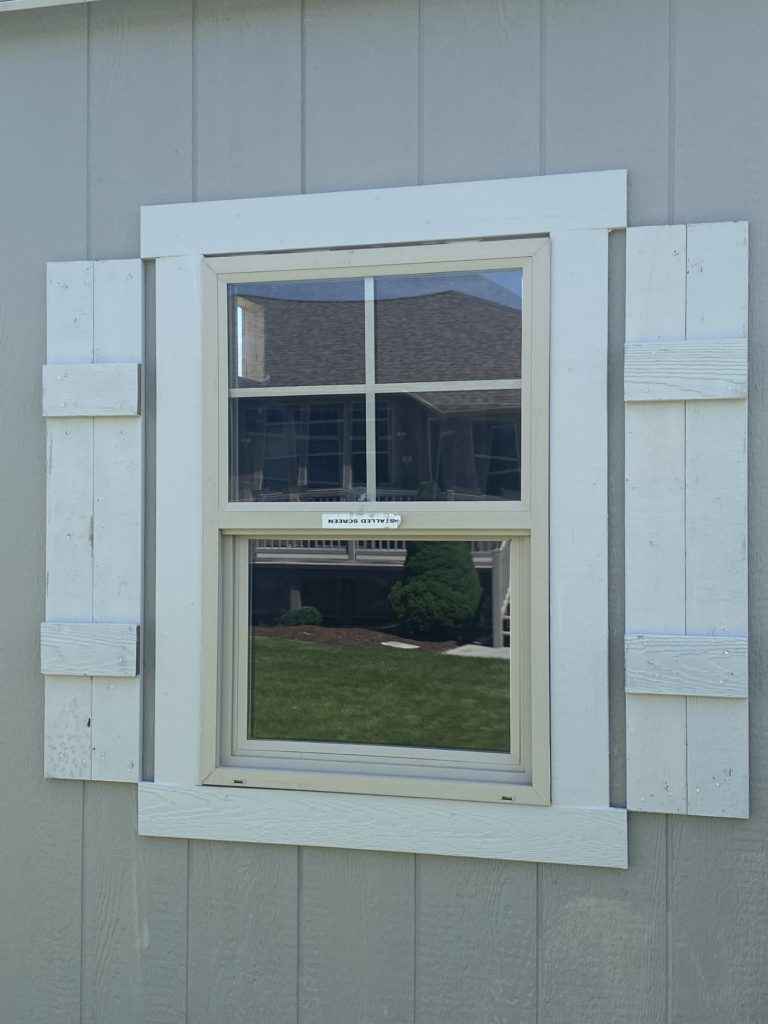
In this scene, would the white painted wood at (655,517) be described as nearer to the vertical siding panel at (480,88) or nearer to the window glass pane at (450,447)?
the window glass pane at (450,447)

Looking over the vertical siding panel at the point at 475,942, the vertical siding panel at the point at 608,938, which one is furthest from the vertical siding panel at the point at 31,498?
the vertical siding panel at the point at 608,938

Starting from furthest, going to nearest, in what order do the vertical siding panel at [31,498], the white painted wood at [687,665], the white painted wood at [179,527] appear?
the vertical siding panel at [31,498]
the white painted wood at [179,527]
the white painted wood at [687,665]

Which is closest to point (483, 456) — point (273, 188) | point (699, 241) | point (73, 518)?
point (699, 241)

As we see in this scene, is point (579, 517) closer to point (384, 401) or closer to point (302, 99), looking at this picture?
point (384, 401)

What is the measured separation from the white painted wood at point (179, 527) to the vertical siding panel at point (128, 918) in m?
0.21

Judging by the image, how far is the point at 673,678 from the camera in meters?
2.45

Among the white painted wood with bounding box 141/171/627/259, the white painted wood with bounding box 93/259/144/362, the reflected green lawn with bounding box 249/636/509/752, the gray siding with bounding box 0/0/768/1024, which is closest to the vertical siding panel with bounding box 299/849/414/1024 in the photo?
the gray siding with bounding box 0/0/768/1024

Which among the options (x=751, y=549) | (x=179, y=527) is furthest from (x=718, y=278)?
(x=179, y=527)

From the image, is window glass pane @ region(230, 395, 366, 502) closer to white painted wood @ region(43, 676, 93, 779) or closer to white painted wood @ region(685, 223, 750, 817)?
white painted wood @ region(43, 676, 93, 779)

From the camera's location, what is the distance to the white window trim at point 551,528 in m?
2.52

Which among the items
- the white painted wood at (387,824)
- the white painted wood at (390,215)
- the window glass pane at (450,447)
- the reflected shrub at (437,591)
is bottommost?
the white painted wood at (387,824)

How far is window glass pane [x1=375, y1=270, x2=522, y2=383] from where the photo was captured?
102 inches

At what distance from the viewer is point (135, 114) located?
2.81 metres

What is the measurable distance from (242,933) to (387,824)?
522mm
